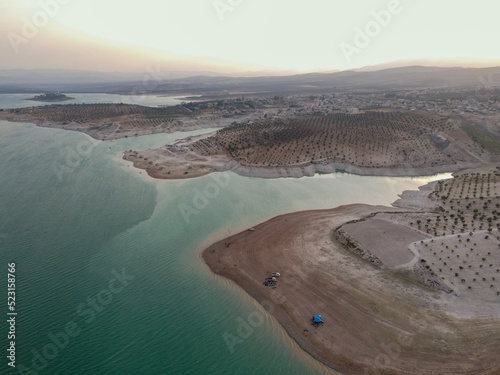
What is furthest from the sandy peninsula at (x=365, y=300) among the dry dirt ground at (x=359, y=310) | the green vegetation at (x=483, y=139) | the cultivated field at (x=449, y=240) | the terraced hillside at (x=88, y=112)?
the terraced hillside at (x=88, y=112)

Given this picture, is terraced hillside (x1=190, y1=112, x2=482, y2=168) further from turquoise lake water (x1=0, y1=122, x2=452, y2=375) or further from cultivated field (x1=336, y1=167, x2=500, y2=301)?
cultivated field (x1=336, y1=167, x2=500, y2=301)

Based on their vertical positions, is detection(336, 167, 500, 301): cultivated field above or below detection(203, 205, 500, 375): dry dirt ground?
above

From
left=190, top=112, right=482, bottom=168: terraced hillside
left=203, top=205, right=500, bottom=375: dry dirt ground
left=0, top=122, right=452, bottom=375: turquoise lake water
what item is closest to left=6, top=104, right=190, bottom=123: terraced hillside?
left=190, top=112, right=482, bottom=168: terraced hillside

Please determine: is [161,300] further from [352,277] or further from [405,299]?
[405,299]

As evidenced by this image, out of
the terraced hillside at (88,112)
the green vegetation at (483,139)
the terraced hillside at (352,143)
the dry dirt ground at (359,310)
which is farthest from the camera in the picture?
the terraced hillside at (88,112)

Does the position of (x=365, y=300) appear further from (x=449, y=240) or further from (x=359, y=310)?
(x=449, y=240)

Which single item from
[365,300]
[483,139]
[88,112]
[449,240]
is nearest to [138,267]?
[365,300]

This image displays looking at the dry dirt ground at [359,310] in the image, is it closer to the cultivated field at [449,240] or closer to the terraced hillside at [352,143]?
the cultivated field at [449,240]
